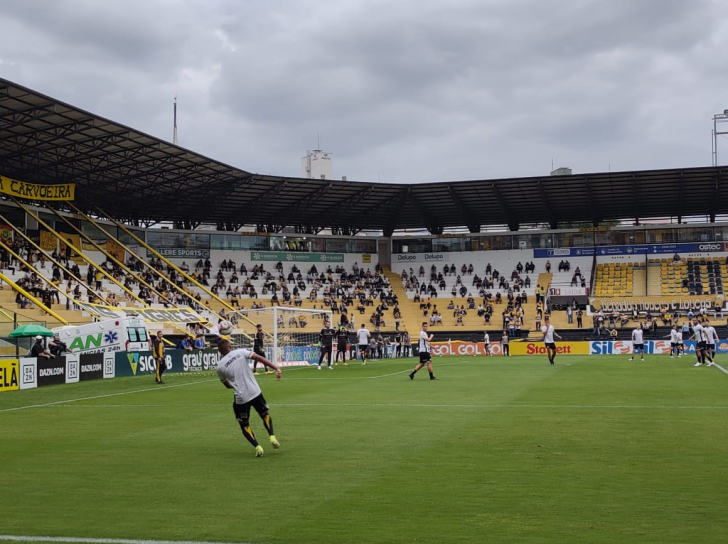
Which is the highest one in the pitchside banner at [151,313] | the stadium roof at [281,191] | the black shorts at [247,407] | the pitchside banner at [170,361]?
the stadium roof at [281,191]

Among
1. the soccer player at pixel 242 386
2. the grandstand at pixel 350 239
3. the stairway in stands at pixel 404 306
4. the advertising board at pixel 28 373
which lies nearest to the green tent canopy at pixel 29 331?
the advertising board at pixel 28 373

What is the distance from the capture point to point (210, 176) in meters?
61.1

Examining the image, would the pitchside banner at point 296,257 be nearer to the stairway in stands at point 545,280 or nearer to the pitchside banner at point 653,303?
Result: the stairway in stands at point 545,280

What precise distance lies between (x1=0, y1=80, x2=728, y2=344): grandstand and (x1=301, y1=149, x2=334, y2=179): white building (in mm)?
12394

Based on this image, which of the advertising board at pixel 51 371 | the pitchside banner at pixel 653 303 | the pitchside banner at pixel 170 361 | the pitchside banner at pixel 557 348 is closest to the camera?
the advertising board at pixel 51 371

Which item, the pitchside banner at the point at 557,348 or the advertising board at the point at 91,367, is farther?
the pitchside banner at the point at 557,348

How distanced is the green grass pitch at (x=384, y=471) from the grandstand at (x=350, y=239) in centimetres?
3717

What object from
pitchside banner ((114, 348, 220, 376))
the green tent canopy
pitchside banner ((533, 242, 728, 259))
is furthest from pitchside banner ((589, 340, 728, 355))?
the green tent canopy

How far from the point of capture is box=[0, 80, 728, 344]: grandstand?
5600 centimetres

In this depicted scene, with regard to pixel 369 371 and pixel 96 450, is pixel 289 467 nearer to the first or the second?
pixel 96 450

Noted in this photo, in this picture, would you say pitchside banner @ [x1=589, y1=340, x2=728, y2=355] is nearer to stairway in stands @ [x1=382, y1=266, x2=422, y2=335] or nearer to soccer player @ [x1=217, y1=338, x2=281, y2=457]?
stairway in stands @ [x1=382, y1=266, x2=422, y2=335]

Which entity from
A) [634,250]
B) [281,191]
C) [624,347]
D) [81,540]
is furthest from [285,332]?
[634,250]

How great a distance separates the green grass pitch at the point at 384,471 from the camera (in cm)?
729

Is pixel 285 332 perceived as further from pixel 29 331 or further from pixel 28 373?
pixel 28 373
